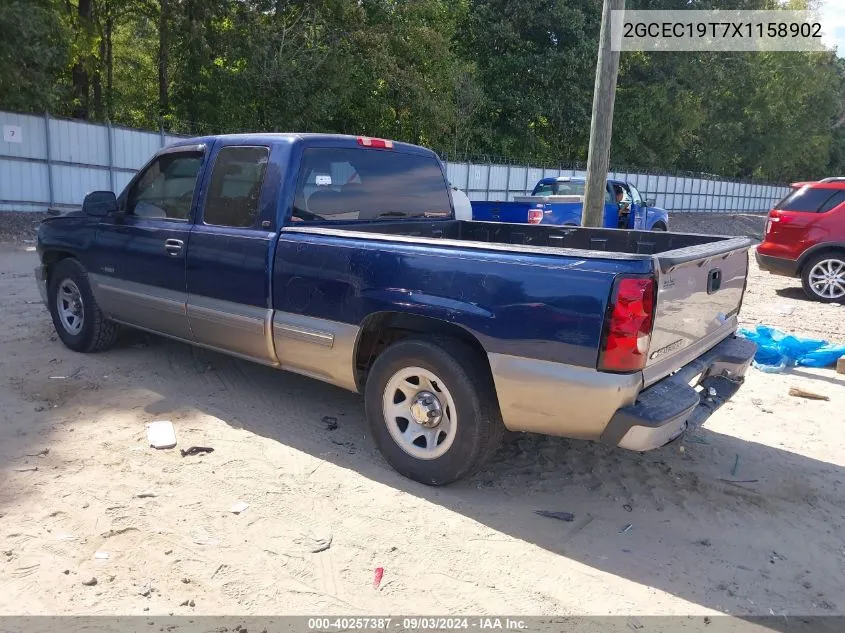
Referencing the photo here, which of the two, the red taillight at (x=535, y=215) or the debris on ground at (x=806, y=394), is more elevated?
the red taillight at (x=535, y=215)

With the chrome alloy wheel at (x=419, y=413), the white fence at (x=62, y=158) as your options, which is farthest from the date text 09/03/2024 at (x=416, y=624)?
the white fence at (x=62, y=158)

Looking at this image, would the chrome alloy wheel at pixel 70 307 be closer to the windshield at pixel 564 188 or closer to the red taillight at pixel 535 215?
the red taillight at pixel 535 215

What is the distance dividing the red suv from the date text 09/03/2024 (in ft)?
32.0

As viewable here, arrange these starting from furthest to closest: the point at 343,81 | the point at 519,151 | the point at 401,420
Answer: the point at 519,151 < the point at 343,81 < the point at 401,420

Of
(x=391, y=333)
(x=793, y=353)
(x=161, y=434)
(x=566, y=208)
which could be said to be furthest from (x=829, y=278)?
(x=161, y=434)

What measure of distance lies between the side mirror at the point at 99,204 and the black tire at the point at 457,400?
2905 mm

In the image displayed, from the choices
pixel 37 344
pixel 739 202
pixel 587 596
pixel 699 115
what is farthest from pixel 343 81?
pixel 739 202

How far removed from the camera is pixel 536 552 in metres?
3.32

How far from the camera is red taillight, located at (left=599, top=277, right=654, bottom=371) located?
10.2ft

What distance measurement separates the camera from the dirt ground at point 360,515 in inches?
117

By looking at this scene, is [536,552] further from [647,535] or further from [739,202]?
[739,202]

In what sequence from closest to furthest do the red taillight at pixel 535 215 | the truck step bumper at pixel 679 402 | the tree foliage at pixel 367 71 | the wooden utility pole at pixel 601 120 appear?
the truck step bumper at pixel 679 402, the wooden utility pole at pixel 601 120, the red taillight at pixel 535 215, the tree foliage at pixel 367 71

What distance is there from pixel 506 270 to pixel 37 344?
4908 millimetres

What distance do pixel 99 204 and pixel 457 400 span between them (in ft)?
11.5
